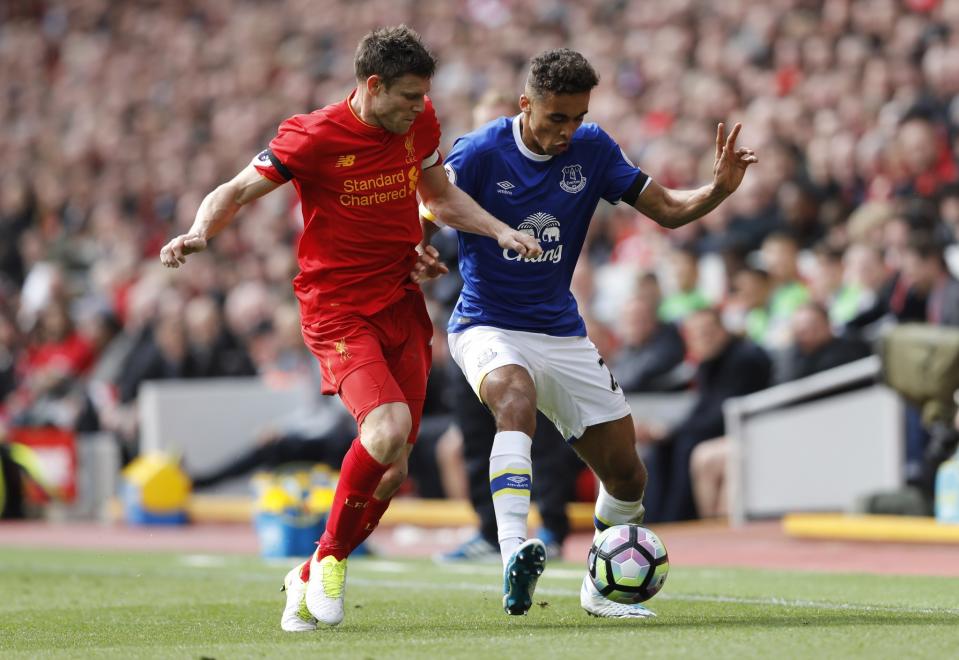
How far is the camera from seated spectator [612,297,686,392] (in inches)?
524

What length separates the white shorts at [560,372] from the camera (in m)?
7.02

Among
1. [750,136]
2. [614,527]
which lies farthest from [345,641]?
[750,136]

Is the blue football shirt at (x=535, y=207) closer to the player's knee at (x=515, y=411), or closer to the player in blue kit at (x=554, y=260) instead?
the player in blue kit at (x=554, y=260)

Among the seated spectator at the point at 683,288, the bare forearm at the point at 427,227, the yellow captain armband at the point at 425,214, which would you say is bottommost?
the bare forearm at the point at 427,227

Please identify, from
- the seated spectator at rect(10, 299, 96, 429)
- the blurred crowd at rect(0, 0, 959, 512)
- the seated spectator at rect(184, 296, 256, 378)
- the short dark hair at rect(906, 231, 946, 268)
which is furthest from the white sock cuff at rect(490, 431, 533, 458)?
the seated spectator at rect(10, 299, 96, 429)

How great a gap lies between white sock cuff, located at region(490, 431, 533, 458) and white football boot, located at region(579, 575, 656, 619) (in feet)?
2.13

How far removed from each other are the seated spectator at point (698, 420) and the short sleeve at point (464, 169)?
5.64 meters

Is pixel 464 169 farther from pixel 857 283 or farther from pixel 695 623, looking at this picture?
pixel 857 283

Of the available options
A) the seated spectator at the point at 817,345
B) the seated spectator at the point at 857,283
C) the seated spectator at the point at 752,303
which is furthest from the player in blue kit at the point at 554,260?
the seated spectator at the point at 752,303

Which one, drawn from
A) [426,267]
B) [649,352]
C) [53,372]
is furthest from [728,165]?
[53,372]

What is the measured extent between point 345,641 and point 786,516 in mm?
6992

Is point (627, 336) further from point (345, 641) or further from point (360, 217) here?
point (345, 641)

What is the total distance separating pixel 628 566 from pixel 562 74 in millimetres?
2035

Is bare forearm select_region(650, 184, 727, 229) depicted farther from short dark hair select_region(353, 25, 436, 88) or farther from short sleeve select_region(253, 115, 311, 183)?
short sleeve select_region(253, 115, 311, 183)
